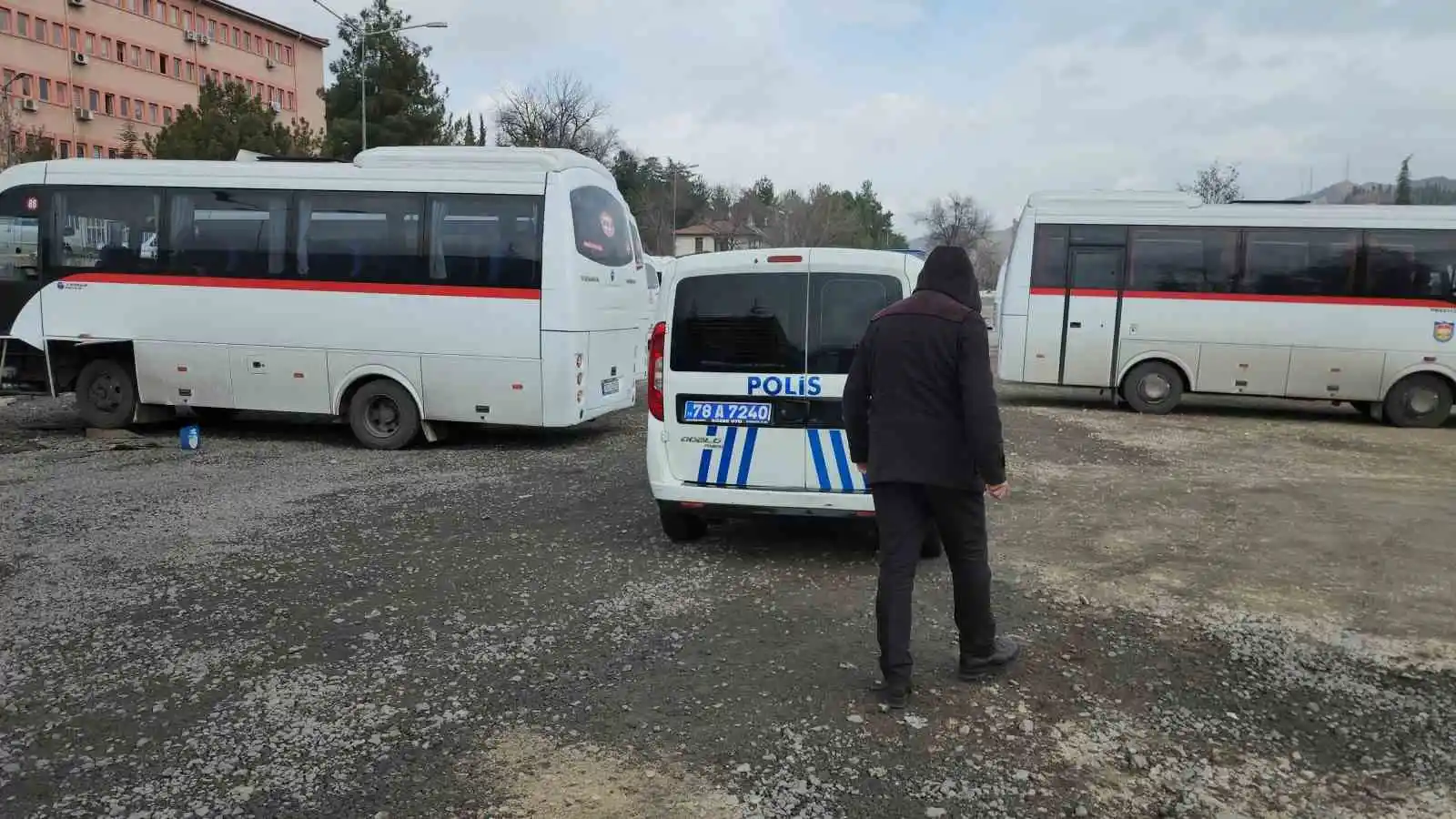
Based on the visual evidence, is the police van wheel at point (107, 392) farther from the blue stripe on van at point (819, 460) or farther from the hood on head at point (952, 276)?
the hood on head at point (952, 276)

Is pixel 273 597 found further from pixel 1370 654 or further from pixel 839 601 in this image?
pixel 1370 654

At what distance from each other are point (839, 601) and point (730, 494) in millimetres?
1069

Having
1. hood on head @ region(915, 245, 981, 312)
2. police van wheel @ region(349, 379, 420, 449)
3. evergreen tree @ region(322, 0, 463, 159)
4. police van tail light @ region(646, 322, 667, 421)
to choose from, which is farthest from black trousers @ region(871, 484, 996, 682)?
evergreen tree @ region(322, 0, 463, 159)

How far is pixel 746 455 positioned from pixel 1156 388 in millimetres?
11171

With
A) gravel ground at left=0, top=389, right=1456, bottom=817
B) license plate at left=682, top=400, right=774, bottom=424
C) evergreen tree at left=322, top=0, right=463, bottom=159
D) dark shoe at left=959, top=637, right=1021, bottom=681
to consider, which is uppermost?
evergreen tree at left=322, top=0, right=463, bottom=159

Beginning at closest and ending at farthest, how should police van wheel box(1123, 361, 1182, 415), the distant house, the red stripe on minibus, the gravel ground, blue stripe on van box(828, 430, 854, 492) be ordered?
1. the gravel ground
2. blue stripe on van box(828, 430, 854, 492)
3. the red stripe on minibus
4. police van wheel box(1123, 361, 1182, 415)
5. the distant house

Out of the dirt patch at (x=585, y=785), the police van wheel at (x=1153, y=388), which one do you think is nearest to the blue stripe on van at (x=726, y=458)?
the dirt patch at (x=585, y=785)

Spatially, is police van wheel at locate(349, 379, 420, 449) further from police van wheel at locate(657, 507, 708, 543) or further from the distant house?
the distant house

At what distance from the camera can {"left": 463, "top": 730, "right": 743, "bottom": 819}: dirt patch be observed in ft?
11.5

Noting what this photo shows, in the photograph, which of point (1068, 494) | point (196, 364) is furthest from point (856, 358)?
point (196, 364)

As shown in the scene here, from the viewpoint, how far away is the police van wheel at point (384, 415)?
1137 centimetres

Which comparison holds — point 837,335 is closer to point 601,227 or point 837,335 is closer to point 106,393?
point 601,227

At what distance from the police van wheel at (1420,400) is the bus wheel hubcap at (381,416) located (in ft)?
45.7

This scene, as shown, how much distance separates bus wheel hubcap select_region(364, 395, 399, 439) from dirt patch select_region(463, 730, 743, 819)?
8.14 m
